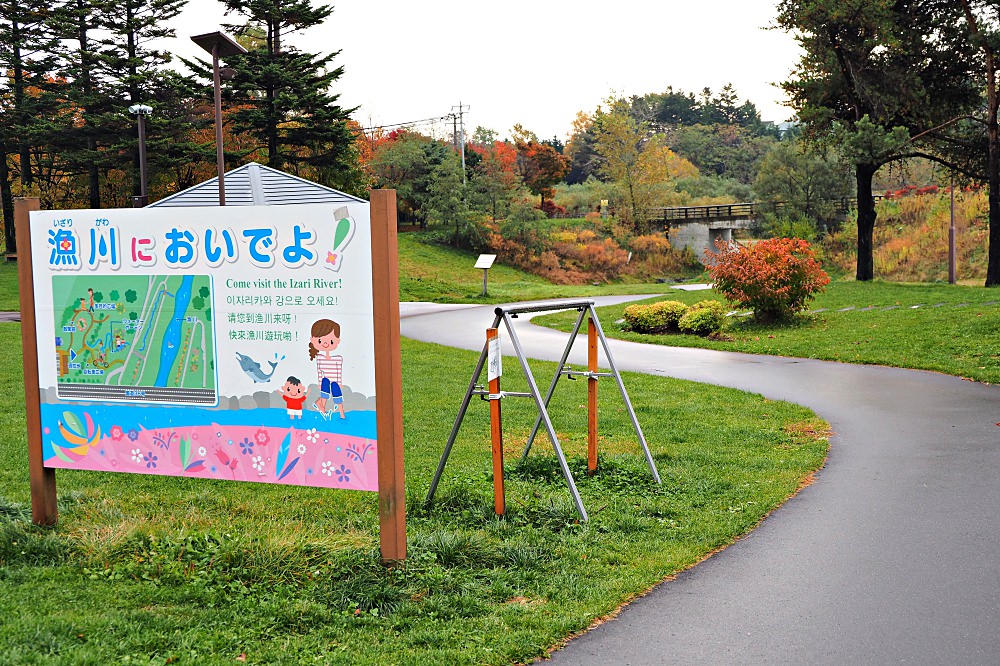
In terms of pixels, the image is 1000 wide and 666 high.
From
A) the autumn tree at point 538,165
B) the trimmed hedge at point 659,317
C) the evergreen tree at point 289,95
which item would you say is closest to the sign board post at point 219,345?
the trimmed hedge at point 659,317

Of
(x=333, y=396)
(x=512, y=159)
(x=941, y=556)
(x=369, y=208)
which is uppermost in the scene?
(x=512, y=159)

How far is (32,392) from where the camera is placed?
20.2ft

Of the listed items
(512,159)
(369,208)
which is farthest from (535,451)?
(512,159)

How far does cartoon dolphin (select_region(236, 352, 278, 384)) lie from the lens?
18.0 ft

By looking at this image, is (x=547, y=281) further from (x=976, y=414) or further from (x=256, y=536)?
(x=256, y=536)

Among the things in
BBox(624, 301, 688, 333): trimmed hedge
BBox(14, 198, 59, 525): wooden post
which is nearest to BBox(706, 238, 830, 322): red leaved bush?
BBox(624, 301, 688, 333): trimmed hedge

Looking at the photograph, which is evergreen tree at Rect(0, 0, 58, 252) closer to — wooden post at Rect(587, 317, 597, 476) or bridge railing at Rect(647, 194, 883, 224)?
bridge railing at Rect(647, 194, 883, 224)

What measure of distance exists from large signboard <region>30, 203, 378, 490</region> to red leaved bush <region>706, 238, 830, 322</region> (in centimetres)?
1600

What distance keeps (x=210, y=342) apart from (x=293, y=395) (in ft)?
2.16

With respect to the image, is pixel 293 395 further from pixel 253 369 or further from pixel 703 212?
pixel 703 212

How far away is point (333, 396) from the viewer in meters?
5.37

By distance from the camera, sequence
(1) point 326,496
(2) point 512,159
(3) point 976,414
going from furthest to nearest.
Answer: (2) point 512,159
(3) point 976,414
(1) point 326,496

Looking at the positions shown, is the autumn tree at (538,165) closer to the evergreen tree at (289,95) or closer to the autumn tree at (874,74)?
the evergreen tree at (289,95)

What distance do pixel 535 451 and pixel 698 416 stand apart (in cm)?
274
